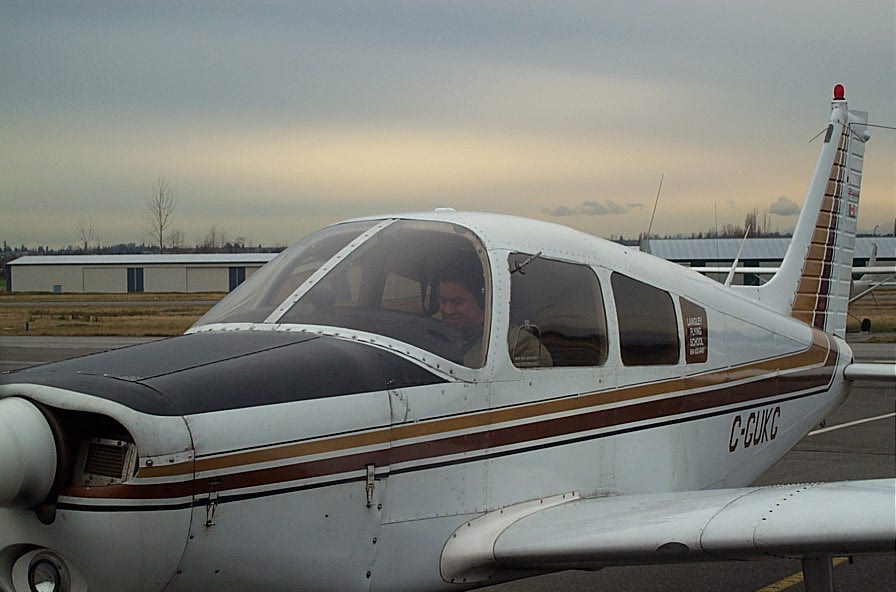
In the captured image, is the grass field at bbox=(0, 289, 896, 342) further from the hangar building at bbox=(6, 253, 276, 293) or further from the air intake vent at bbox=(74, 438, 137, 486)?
the air intake vent at bbox=(74, 438, 137, 486)

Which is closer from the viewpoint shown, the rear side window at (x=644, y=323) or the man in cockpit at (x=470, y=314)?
the man in cockpit at (x=470, y=314)

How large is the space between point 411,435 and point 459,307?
0.80 m

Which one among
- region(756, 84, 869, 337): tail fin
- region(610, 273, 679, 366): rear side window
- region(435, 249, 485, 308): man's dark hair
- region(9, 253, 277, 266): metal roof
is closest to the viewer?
region(435, 249, 485, 308): man's dark hair

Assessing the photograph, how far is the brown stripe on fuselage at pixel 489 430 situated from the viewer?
352 cm

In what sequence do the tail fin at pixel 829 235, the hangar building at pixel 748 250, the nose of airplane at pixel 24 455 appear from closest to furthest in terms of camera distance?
the nose of airplane at pixel 24 455, the tail fin at pixel 829 235, the hangar building at pixel 748 250

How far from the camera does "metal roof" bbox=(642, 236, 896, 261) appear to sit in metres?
64.1

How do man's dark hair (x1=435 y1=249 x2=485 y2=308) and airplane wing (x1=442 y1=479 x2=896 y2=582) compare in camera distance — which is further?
man's dark hair (x1=435 y1=249 x2=485 y2=308)

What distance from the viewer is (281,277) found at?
4.97 m

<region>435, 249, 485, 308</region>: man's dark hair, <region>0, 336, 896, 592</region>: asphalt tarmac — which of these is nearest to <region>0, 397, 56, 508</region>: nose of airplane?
<region>435, 249, 485, 308</region>: man's dark hair

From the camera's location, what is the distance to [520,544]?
14.3 feet

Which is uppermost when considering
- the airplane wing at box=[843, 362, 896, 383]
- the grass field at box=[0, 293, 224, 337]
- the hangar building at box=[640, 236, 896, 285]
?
the airplane wing at box=[843, 362, 896, 383]

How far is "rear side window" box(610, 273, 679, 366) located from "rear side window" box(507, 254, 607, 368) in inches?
6.8

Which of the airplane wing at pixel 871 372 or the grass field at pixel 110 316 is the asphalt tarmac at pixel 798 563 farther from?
the grass field at pixel 110 316

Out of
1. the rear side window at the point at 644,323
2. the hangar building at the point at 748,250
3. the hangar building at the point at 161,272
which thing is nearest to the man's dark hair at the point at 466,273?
the rear side window at the point at 644,323
